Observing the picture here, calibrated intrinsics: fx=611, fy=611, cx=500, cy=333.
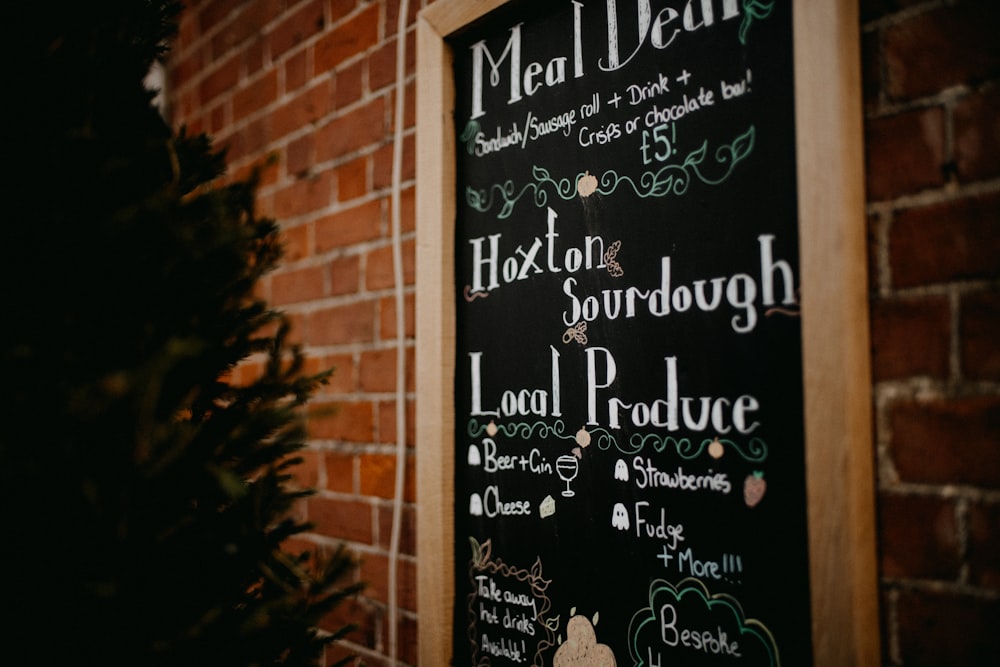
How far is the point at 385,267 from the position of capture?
1.30 meters

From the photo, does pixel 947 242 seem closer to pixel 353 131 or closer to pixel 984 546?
pixel 984 546

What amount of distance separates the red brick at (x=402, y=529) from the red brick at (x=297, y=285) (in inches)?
21.4

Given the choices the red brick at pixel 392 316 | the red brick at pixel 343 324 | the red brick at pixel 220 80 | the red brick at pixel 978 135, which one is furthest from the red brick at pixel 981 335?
the red brick at pixel 220 80

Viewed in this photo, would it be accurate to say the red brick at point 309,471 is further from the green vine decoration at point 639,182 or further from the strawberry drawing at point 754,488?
the strawberry drawing at point 754,488

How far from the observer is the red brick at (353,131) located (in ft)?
4.39

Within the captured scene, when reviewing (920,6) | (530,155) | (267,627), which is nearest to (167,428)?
(267,627)

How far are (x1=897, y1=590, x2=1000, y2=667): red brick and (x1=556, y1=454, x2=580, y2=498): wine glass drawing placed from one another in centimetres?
45

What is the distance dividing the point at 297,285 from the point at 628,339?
96 centimetres

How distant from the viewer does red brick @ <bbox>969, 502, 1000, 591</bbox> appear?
2.12 ft

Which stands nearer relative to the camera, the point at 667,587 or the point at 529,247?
the point at 667,587

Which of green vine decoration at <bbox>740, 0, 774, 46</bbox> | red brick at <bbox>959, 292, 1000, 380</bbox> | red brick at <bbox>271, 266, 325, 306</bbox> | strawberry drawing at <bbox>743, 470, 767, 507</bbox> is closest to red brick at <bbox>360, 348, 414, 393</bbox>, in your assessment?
red brick at <bbox>271, 266, 325, 306</bbox>

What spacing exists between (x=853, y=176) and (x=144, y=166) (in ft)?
2.69

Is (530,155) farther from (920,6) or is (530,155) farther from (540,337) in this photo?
(920,6)

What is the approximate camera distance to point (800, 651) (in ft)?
2.42
